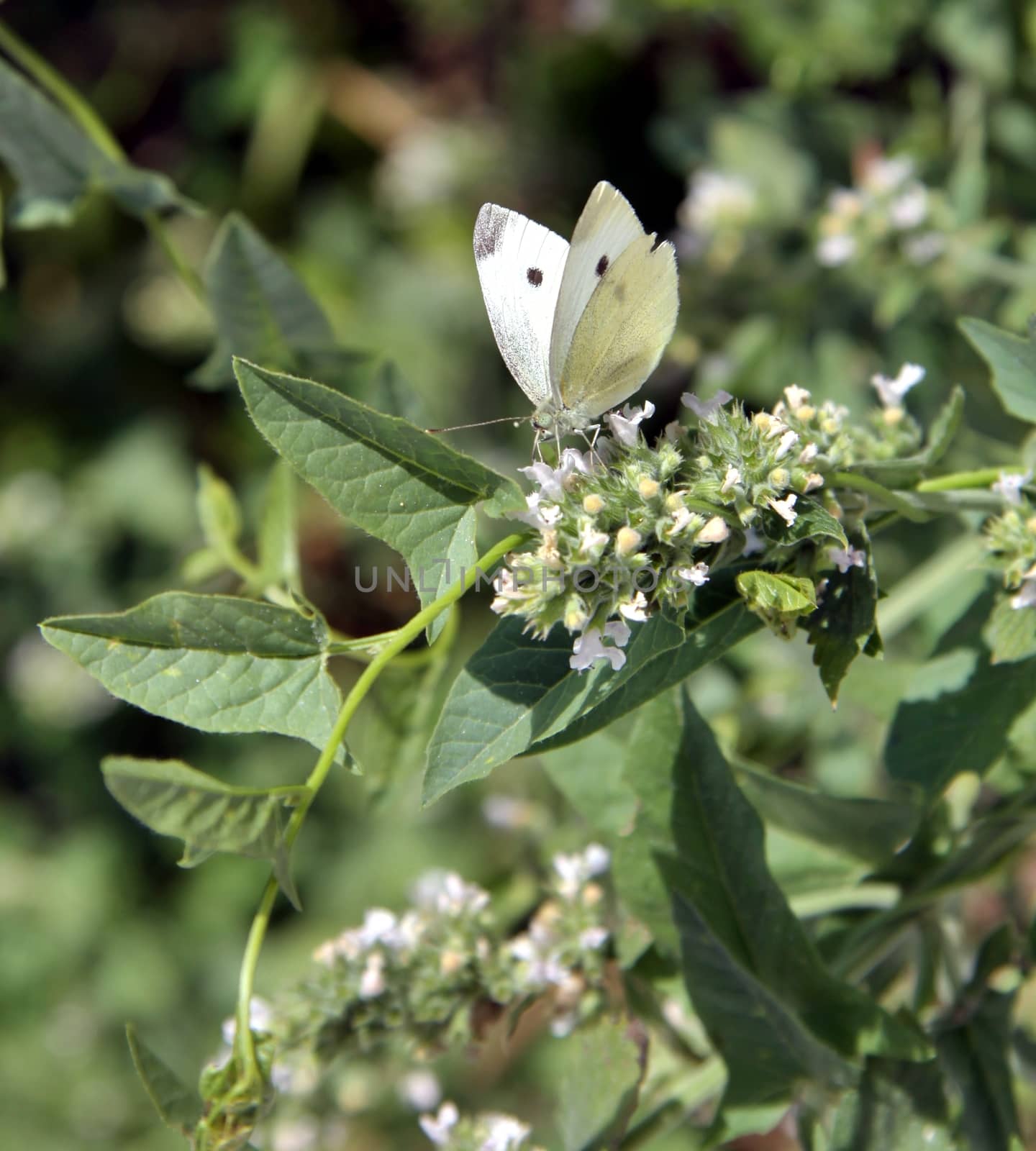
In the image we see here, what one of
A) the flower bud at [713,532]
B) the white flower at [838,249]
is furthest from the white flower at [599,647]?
the white flower at [838,249]

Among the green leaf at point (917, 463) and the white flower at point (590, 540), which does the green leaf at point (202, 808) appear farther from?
the green leaf at point (917, 463)

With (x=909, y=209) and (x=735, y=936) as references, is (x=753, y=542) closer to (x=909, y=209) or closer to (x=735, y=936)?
(x=735, y=936)

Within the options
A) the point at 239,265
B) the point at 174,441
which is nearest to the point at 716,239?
the point at 239,265

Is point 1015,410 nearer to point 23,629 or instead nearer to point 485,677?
point 485,677

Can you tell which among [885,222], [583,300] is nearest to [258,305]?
[583,300]

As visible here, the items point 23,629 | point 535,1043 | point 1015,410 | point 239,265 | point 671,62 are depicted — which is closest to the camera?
point 1015,410

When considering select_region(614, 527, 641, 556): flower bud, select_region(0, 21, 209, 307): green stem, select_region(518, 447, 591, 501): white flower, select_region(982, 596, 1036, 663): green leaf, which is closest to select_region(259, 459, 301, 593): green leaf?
select_region(0, 21, 209, 307): green stem
